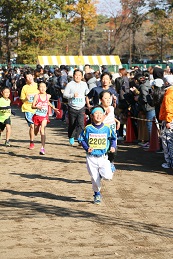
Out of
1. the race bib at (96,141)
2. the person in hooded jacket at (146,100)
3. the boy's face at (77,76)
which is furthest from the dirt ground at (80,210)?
the boy's face at (77,76)

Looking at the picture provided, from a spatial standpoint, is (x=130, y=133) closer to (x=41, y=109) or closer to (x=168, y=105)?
(x=41, y=109)

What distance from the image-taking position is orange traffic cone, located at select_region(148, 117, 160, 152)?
583 inches

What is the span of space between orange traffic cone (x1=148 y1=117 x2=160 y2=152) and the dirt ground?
49cm

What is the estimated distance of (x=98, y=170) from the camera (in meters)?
9.34

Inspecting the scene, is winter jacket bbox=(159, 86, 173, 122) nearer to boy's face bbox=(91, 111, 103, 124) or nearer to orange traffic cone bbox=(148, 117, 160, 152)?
boy's face bbox=(91, 111, 103, 124)

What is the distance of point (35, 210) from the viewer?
892 cm

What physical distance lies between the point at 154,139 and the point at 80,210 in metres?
6.39

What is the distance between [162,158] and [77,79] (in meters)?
2.76

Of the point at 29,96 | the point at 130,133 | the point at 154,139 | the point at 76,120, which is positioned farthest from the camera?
the point at 130,133

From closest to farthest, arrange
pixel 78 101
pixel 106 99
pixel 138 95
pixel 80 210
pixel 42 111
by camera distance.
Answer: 1. pixel 80 210
2. pixel 106 99
3. pixel 42 111
4. pixel 78 101
5. pixel 138 95

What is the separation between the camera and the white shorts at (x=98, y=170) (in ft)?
30.3

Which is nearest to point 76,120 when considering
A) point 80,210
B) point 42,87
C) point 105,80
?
point 42,87

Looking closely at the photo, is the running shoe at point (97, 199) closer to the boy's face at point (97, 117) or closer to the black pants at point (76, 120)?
the boy's face at point (97, 117)

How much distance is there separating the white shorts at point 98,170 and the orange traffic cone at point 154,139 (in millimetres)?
5615
